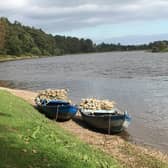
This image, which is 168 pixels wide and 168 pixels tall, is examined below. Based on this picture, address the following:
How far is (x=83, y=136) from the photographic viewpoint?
19453 millimetres

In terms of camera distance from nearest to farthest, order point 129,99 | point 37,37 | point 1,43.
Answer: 1. point 129,99
2. point 1,43
3. point 37,37

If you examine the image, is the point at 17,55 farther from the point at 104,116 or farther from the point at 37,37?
the point at 104,116

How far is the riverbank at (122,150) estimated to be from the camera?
15.0 metres

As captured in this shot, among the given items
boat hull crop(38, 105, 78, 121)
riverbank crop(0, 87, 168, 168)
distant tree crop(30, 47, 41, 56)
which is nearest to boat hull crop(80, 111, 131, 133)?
riverbank crop(0, 87, 168, 168)

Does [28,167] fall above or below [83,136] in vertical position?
above

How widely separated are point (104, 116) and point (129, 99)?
16.0 m

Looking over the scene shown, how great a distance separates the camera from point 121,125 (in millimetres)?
21891

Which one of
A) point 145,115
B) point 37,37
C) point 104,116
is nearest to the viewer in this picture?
point 104,116

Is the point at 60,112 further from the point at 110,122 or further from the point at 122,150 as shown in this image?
the point at 122,150

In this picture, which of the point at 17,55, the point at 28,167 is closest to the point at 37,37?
the point at 17,55

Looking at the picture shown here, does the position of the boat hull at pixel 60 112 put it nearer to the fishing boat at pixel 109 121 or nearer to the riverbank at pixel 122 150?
the riverbank at pixel 122 150

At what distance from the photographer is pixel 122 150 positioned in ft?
55.7

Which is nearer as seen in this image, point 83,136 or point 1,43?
point 83,136

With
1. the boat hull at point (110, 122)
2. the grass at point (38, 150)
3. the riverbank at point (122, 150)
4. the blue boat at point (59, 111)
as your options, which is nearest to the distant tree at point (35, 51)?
the blue boat at point (59, 111)
